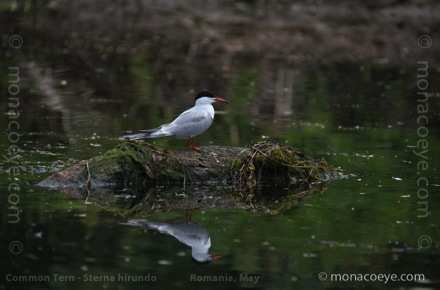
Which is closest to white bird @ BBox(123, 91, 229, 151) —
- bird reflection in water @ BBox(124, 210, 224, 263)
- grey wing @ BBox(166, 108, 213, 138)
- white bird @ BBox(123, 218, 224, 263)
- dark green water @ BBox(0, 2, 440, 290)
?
grey wing @ BBox(166, 108, 213, 138)

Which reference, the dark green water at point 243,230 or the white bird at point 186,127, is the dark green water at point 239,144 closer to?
the dark green water at point 243,230

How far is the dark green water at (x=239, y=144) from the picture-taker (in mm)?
8625

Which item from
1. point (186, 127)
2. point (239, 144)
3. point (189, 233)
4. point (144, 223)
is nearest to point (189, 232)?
point (189, 233)

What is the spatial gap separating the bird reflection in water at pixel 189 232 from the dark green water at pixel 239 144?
103 mm

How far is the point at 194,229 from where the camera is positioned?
32.6ft

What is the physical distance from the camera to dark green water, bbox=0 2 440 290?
8625mm

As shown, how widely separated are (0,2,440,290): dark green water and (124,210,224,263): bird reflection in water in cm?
10

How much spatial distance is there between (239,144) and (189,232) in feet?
15.6

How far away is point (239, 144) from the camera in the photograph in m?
14.5

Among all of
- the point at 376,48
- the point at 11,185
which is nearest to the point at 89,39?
the point at 376,48

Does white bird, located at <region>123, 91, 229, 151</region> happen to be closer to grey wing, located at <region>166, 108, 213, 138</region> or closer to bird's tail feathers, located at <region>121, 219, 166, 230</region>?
grey wing, located at <region>166, 108, 213, 138</region>

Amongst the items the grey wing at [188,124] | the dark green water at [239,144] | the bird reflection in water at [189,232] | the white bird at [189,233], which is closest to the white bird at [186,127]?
the grey wing at [188,124]

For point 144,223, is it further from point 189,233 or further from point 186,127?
point 186,127

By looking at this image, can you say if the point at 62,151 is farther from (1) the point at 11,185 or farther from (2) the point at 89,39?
(2) the point at 89,39
